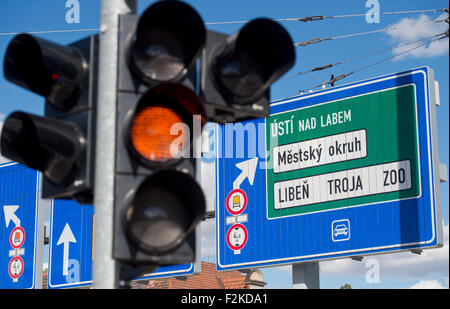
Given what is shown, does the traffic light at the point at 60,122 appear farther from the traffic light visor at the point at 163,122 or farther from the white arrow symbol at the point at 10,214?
the white arrow symbol at the point at 10,214

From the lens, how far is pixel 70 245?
21.1 meters

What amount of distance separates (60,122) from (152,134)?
553mm

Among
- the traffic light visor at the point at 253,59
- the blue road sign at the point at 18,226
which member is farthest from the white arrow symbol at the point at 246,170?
the traffic light visor at the point at 253,59

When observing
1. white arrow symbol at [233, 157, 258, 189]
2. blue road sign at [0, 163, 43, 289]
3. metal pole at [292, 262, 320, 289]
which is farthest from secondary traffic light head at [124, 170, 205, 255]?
blue road sign at [0, 163, 43, 289]

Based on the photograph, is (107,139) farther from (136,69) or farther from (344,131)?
(344,131)

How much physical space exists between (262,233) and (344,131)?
292 centimetres

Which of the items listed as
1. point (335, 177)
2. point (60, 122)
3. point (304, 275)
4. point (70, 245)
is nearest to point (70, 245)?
point (70, 245)

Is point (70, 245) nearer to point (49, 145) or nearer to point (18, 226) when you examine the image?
point (18, 226)

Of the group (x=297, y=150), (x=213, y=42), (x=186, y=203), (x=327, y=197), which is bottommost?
(x=186, y=203)

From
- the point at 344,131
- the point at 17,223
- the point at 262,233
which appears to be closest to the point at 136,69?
the point at 344,131

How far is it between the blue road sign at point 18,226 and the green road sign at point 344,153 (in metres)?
7.44

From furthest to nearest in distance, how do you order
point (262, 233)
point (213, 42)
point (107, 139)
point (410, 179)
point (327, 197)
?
1. point (262, 233)
2. point (327, 197)
3. point (410, 179)
4. point (213, 42)
5. point (107, 139)

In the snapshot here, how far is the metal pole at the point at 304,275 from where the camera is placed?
1658 centimetres

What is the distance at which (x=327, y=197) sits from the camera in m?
15.8
